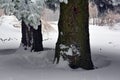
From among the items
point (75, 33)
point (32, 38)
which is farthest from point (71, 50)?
point (32, 38)

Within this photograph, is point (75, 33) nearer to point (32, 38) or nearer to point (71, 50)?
point (71, 50)

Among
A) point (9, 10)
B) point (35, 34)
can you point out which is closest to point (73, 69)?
point (9, 10)

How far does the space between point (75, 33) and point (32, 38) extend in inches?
175

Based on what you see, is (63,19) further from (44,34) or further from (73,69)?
(44,34)

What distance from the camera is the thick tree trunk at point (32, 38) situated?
37.2 ft

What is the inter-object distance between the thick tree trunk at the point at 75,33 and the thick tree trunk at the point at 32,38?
298 cm

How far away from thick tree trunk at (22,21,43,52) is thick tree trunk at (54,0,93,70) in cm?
298

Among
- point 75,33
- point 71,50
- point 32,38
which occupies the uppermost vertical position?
point 75,33

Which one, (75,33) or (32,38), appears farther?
(32,38)

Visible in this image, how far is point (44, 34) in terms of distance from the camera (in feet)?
76.9

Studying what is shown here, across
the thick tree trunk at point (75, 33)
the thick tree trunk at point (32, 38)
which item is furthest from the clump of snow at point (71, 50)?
the thick tree trunk at point (32, 38)

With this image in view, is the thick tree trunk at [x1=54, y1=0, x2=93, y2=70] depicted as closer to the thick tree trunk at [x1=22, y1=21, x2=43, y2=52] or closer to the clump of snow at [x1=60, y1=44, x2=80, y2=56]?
the clump of snow at [x1=60, y1=44, x2=80, y2=56]

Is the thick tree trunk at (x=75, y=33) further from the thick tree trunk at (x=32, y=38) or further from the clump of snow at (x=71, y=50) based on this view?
the thick tree trunk at (x=32, y=38)

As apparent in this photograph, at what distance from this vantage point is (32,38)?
41.0 feet
